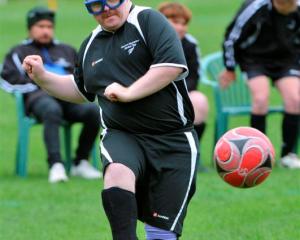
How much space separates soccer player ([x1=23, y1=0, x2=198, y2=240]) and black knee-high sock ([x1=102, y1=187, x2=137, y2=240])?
0.29ft

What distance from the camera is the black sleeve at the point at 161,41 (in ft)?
17.9

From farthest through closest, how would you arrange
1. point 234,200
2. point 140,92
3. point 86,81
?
point 234,200 → point 86,81 → point 140,92

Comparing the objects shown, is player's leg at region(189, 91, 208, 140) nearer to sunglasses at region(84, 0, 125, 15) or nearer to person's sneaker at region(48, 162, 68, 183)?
Answer: person's sneaker at region(48, 162, 68, 183)

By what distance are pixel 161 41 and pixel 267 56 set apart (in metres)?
4.94

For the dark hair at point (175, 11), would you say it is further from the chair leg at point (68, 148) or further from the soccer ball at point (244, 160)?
the soccer ball at point (244, 160)

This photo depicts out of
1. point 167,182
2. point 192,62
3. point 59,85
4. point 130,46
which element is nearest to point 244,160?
point 167,182

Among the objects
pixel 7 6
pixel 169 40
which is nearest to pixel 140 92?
pixel 169 40

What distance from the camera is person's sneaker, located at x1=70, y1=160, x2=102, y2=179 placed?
9898 mm

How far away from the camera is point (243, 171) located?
19.2ft

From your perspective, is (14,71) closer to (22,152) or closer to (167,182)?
(22,152)

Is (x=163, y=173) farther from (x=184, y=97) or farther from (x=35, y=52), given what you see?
(x=35, y=52)

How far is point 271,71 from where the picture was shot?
405 inches

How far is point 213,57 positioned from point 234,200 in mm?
3785

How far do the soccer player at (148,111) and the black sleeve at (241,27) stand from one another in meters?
4.50
